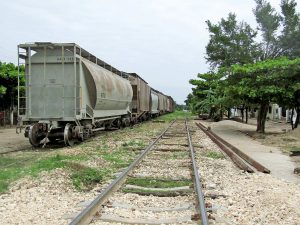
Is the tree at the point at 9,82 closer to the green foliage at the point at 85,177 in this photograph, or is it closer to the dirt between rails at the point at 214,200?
the green foliage at the point at 85,177

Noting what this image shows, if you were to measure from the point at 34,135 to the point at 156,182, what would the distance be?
8087mm

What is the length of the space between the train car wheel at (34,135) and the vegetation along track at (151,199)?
5997mm

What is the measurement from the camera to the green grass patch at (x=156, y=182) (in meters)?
7.98

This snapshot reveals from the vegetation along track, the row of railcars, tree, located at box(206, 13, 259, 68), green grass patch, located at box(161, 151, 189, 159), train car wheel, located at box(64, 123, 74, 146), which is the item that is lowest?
the vegetation along track

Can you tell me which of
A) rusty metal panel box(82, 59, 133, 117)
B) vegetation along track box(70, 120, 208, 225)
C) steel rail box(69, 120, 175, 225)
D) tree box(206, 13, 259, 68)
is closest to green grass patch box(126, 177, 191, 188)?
vegetation along track box(70, 120, 208, 225)

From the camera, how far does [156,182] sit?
326 inches

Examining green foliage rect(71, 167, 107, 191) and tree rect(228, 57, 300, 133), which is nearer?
green foliage rect(71, 167, 107, 191)

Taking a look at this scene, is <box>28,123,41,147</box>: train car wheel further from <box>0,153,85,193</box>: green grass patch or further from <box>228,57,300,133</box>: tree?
<box>228,57,300,133</box>: tree

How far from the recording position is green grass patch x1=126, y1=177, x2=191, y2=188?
7.98m

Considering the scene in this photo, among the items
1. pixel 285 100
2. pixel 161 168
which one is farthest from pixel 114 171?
pixel 285 100

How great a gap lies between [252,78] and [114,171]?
14.4 metres

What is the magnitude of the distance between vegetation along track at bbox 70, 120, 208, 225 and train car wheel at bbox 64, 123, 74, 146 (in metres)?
5.36

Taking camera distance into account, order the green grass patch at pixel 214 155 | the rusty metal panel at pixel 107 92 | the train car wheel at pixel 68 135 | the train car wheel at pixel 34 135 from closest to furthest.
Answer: the green grass patch at pixel 214 155
the train car wheel at pixel 34 135
the train car wheel at pixel 68 135
the rusty metal panel at pixel 107 92

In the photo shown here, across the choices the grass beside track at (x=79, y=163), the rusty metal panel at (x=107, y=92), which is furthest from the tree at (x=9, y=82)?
the grass beside track at (x=79, y=163)
